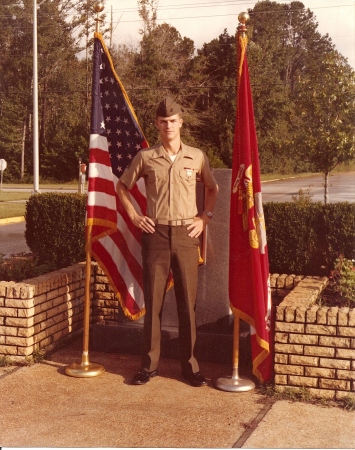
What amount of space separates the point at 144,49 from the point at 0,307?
33.5 metres

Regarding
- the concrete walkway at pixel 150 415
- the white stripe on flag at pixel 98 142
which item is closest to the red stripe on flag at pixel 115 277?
the concrete walkway at pixel 150 415

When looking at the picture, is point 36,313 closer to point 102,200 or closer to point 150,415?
point 102,200

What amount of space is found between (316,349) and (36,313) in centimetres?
224

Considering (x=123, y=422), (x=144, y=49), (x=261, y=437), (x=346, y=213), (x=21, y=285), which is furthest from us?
(x=144, y=49)

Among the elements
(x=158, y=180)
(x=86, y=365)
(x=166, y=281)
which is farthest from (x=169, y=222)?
(x=86, y=365)

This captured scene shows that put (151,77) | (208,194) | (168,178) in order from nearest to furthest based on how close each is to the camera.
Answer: (168,178) → (208,194) → (151,77)

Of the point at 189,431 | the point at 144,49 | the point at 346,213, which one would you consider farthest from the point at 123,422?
the point at 144,49

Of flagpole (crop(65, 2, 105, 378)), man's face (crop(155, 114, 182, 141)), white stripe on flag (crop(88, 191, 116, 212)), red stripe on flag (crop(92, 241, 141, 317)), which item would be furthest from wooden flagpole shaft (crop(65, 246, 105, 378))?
man's face (crop(155, 114, 182, 141))

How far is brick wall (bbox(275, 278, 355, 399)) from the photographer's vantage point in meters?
4.63

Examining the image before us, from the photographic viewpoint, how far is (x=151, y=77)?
38.1 metres

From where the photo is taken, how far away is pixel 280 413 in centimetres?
437

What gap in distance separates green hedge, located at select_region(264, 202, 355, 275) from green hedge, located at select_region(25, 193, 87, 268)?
6.82 ft

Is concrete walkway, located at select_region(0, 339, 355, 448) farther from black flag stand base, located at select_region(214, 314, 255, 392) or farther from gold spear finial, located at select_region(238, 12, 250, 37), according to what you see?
gold spear finial, located at select_region(238, 12, 250, 37)

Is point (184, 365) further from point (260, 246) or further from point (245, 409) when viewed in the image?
point (260, 246)
